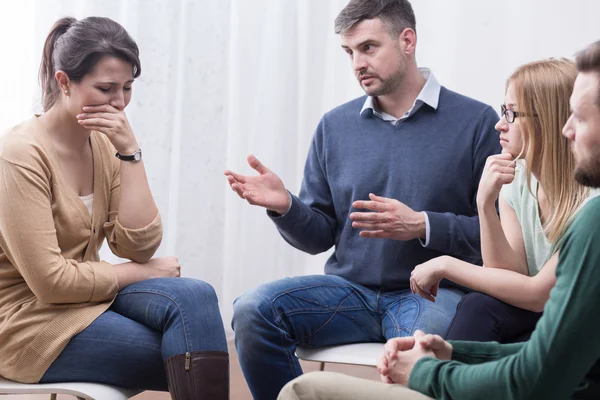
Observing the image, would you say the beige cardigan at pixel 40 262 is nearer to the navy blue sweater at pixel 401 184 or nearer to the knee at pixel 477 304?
the navy blue sweater at pixel 401 184

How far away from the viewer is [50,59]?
6.35 ft

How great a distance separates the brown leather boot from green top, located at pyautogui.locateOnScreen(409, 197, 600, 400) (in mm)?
728

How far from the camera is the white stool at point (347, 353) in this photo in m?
1.87

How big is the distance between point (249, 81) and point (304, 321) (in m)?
1.75

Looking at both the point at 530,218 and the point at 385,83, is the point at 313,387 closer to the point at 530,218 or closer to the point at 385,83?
the point at 530,218

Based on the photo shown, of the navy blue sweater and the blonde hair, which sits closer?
the blonde hair

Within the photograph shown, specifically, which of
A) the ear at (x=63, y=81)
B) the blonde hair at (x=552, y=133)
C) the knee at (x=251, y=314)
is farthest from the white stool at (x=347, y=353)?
the ear at (x=63, y=81)

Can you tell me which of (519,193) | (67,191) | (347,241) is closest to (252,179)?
(347,241)

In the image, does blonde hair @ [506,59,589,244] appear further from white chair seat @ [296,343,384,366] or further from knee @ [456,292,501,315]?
white chair seat @ [296,343,384,366]

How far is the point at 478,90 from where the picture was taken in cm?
342

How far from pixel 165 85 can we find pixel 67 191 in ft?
4.51

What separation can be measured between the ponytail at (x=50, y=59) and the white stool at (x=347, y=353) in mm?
867

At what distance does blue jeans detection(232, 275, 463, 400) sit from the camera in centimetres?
195

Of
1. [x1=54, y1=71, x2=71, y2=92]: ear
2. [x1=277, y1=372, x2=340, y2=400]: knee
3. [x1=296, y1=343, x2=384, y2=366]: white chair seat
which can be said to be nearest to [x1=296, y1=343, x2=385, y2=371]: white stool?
[x1=296, y1=343, x2=384, y2=366]: white chair seat
